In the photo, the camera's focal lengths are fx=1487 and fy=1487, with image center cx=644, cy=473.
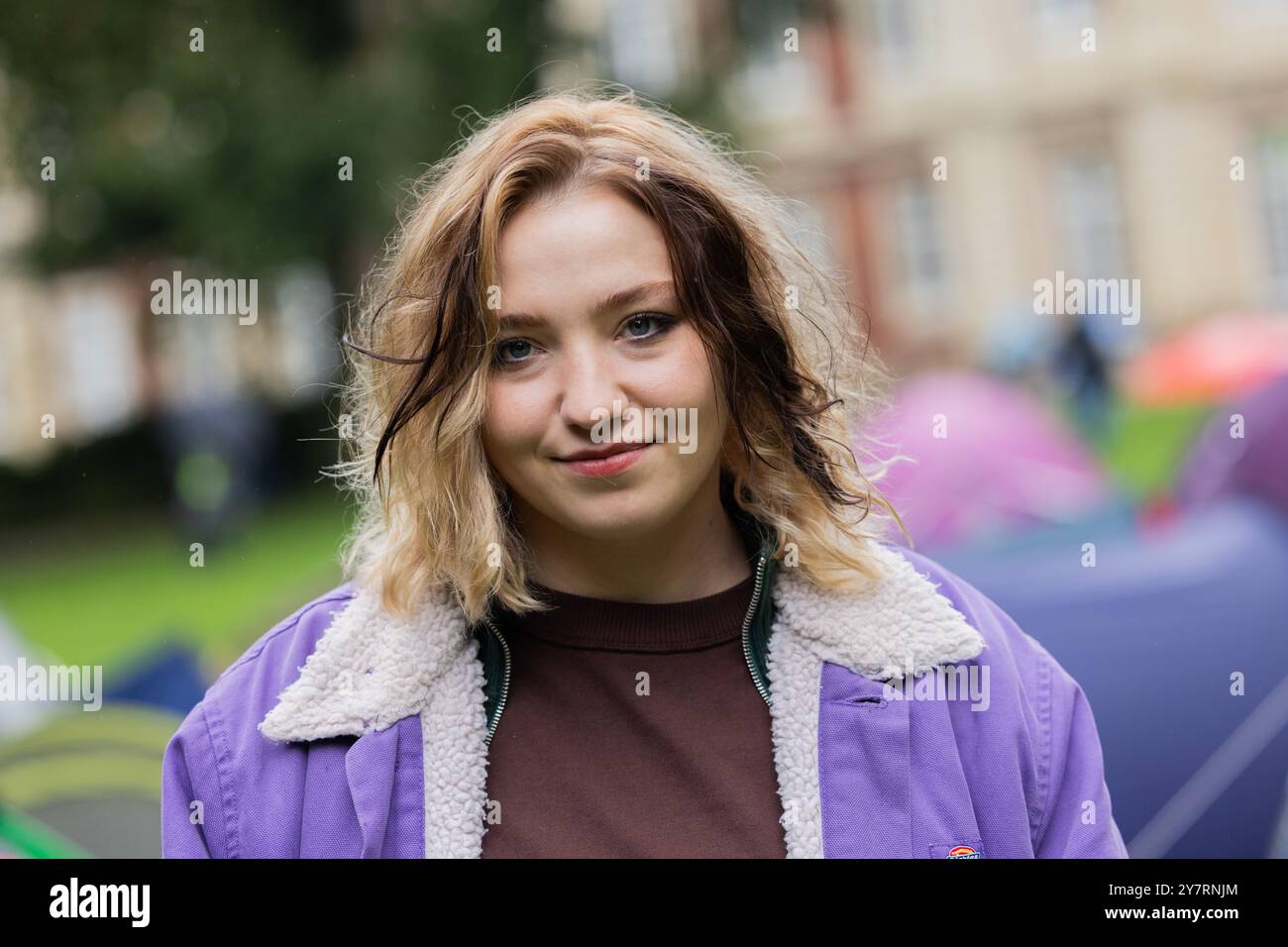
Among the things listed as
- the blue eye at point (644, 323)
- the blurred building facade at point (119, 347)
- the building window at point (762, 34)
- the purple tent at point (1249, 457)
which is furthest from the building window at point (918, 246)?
the blue eye at point (644, 323)

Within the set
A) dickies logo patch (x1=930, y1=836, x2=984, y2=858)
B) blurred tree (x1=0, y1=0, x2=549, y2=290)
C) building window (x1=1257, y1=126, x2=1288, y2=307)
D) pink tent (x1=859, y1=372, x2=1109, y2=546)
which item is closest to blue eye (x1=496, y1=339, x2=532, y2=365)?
dickies logo patch (x1=930, y1=836, x2=984, y2=858)

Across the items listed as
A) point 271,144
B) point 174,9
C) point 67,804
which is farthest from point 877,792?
point 174,9

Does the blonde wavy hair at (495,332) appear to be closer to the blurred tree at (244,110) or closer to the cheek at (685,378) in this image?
the cheek at (685,378)

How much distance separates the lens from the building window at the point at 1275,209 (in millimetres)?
16328

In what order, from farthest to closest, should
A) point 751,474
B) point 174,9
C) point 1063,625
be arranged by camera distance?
1. point 174,9
2. point 1063,625
3. point 751,474

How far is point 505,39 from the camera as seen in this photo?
39.1 ft

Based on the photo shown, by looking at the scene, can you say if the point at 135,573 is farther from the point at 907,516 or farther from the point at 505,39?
the point at 907,516

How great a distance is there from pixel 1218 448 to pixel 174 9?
11640 millimetres

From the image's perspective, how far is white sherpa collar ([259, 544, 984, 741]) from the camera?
65.6 inches

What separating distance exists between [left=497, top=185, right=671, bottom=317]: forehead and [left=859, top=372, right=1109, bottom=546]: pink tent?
220 cm

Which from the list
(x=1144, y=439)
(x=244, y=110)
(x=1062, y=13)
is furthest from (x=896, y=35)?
(x=1144, y=439)

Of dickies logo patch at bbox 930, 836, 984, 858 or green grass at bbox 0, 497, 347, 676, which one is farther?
green grass at bbox 0, 497, 347, 676

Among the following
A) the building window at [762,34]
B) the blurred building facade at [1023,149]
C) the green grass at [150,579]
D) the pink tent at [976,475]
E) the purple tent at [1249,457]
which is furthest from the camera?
the blurred building facade at [1023,149]

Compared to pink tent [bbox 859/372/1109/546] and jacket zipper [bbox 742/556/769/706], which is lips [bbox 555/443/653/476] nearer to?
jacket zipper [bbox 742/556/769/706]
